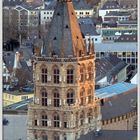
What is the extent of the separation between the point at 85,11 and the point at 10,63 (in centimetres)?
1252

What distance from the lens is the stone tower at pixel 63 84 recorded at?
A: 594 inches

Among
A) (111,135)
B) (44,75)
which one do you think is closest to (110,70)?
(44,75)

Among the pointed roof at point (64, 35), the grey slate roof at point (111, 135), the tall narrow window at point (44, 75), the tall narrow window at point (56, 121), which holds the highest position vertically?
the pointed roof at point (64, 35)

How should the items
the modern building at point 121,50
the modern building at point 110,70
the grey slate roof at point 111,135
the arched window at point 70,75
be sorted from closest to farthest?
the grey slate roof at point 111,135, the arched window at point 70,75, the modern building at point 110,70, the modern building at point 121,50

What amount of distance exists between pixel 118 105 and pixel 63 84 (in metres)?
3.31

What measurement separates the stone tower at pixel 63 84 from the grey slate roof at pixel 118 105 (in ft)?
5.14

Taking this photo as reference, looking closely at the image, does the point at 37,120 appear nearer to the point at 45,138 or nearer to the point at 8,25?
the point at 45,138

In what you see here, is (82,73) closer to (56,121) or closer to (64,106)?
(64,106)

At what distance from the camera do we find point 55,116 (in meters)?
15.4

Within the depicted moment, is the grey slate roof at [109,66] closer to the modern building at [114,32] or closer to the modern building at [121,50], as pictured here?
the modern building at [121,50]

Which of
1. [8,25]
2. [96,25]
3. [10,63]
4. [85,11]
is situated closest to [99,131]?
[10,63]

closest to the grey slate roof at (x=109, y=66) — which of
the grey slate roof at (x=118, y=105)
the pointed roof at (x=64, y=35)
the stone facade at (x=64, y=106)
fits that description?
the grey slate roof at (x=118, y=105)

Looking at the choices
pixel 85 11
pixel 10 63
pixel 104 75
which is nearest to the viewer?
pixel 104 75

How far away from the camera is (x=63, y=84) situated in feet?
49.9
